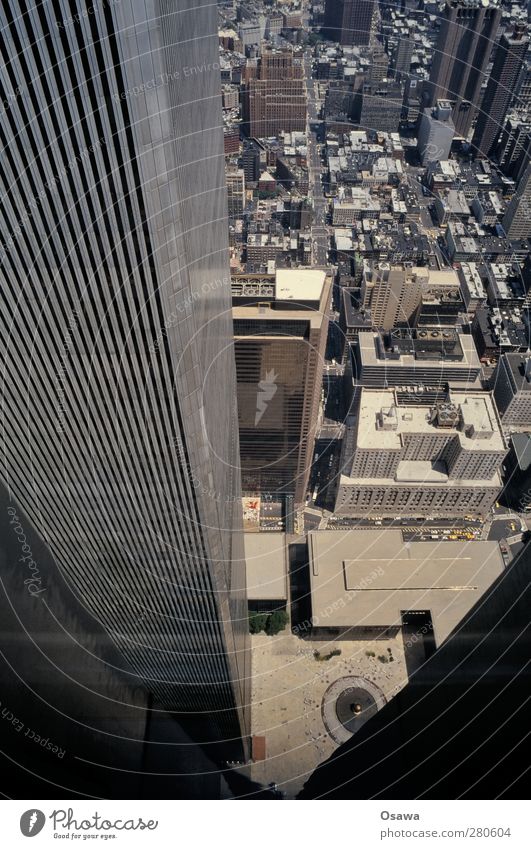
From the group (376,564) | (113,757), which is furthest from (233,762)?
(376,564)

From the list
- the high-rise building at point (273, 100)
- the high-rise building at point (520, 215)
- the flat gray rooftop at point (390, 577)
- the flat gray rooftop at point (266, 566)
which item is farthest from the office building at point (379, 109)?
the flat gray rooftop at point (266, 566)

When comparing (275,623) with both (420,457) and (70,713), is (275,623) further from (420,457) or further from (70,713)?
(70,713)

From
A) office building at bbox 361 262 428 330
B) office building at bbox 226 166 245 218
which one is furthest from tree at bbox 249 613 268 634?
office building at bbox 226 166 245 218

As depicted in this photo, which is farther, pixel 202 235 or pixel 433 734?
pixel 433 734

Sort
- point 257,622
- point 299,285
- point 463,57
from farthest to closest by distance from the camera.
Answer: point 463,57, point 257,622, point 299,285

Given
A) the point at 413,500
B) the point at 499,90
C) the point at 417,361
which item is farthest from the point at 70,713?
the point at 499,90
